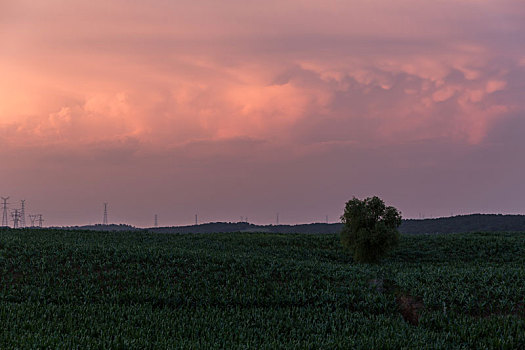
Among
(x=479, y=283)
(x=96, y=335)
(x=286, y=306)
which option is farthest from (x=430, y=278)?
(x=96, y=335)

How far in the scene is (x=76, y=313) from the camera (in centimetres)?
2511

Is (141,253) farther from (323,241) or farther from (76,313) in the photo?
(323,241)

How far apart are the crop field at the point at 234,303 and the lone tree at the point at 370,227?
3.38 meters

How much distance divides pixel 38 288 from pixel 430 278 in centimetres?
2893

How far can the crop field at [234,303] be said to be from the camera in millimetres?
21469

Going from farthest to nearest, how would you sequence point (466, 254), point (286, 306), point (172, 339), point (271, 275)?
point (466, 254) < point (271, 275) < point (286, 306) < point (172, 339)

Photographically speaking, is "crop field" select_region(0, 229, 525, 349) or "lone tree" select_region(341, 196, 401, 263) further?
"lone tree" select_region(341, 196, 401, 263)

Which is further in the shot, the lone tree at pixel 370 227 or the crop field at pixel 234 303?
the lone tree at pixel 370 227

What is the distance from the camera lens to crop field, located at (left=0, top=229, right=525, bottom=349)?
21.5m

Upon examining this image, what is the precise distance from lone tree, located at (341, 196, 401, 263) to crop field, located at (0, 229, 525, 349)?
133 inches

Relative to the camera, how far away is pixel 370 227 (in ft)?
157

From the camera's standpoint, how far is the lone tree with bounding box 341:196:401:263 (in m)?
46.9

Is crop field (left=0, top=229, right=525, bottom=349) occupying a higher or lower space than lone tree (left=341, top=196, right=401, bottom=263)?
lower

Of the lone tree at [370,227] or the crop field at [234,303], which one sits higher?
the lone tree at [370,227]
